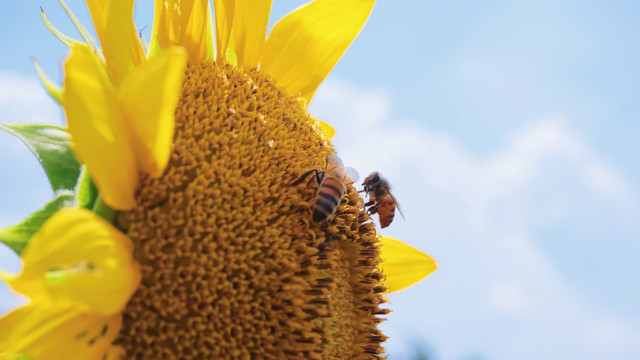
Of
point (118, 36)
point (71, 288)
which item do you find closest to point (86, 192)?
point (71, 288)

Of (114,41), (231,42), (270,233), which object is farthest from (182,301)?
(231,42)

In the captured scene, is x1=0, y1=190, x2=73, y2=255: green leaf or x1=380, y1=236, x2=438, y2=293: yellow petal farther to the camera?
x1=380, y1=236, x2=438, y2=293: yellow petal

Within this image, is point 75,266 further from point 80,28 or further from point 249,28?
point 249,28

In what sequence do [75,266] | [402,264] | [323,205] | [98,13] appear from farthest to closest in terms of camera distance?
[402,264]
[98,13]
[323,205]
[75,266]

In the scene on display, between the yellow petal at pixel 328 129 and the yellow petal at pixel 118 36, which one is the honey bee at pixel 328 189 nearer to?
the yellow petal at pixel 118 36

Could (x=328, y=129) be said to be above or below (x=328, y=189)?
above

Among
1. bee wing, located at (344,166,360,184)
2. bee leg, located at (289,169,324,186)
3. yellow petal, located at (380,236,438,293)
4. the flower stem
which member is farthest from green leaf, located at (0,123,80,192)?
yellow petal, located at (380,236,438,293)

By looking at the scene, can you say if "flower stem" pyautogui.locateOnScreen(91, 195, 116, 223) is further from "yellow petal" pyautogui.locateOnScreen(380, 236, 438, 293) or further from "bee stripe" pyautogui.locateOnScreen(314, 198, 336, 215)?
"yellow petal" pyautogui.locateOnScreen(380, 236, 438, 293)
